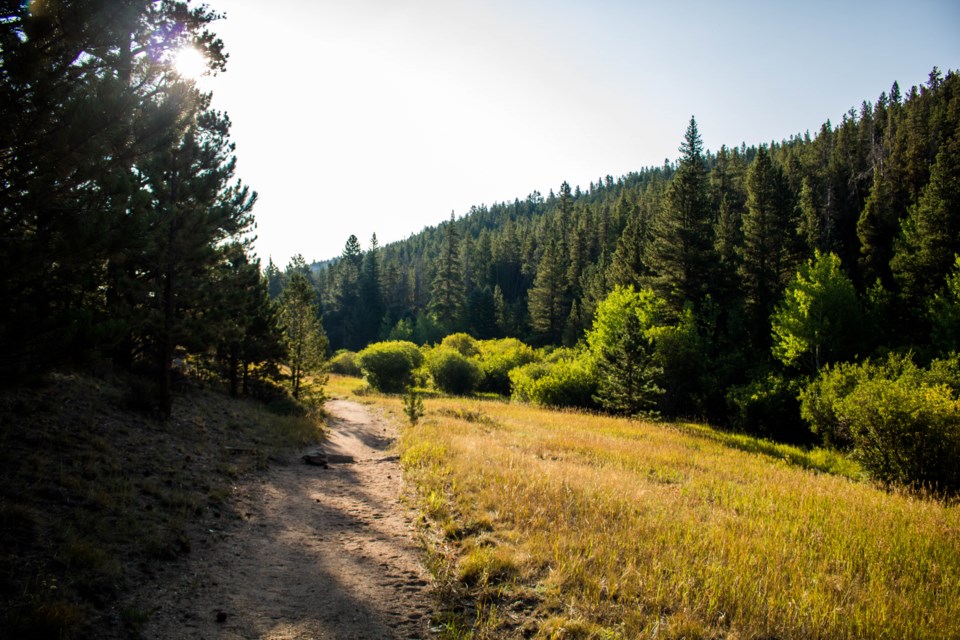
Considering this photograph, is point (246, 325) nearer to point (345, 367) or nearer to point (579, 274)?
point (345, 367)

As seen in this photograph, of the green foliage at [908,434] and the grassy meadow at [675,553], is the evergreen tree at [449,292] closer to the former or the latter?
the green foliage at [908,434]

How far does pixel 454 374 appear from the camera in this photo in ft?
147

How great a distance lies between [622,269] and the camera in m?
49.7

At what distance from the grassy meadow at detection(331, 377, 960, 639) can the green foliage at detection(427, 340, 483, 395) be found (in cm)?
3298

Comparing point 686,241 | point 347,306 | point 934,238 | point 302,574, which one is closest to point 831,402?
point 686,241

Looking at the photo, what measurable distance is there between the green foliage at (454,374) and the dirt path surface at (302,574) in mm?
34534

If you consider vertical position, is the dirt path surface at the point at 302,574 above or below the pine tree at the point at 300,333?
below

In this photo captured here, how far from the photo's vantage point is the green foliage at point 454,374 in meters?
44.7

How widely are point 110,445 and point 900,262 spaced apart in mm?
52081

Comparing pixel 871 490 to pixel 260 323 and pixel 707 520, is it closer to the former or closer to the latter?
pixel 707 520

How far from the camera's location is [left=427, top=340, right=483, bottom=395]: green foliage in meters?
44.7

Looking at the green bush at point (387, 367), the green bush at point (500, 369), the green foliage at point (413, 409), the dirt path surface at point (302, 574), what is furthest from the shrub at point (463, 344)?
the dirt path surface at point (302, 574)

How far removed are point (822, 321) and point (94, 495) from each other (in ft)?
126

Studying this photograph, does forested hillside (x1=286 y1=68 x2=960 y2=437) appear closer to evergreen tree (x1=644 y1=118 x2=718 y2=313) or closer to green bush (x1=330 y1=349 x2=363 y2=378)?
evergreen tree (x1=644 y1=118 x2=718 y2=313)
